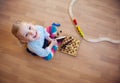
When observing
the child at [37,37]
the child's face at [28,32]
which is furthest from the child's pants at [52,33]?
the child's face at [28,32]

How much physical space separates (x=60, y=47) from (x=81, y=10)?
402 millimetres

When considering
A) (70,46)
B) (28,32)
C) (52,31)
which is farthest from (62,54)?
(28,32)

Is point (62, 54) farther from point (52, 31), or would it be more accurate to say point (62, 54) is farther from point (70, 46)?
point (52, 31)

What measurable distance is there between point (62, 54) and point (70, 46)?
90mm

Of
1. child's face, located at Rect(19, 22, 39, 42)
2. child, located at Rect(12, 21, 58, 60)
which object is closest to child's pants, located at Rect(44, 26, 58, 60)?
child, located at Rect(12, 21, 58, 60)

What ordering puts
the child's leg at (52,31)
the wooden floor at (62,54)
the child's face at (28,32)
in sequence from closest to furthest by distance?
the child's face at (28,32), the wooden floor at (62,54), the child's leg at (52,31)

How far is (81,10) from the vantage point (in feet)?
5.60

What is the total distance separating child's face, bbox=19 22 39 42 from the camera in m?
1.26

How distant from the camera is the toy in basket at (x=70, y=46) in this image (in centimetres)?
153

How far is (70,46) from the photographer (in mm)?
1546

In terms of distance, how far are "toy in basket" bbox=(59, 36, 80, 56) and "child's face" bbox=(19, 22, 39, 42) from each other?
0.91 ft

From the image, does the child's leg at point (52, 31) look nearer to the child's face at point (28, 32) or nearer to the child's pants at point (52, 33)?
the child's pants at point (52, 33)

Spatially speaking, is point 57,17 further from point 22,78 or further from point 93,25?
point 22,78

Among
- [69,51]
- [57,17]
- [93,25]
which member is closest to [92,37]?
[93,25]
